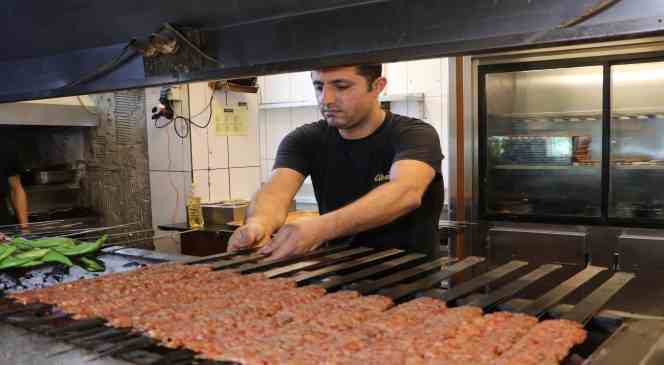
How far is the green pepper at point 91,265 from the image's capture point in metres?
2.59

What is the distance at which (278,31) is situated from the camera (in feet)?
5.85

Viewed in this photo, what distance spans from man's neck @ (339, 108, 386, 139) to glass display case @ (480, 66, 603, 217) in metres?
2.44

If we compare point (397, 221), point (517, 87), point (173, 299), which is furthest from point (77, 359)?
point (517, 87)

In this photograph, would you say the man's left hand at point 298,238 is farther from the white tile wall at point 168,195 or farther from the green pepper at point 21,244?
the white tile wall at point 168,195

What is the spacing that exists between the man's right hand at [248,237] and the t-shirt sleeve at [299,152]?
446 millimetres

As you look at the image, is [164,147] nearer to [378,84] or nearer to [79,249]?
[79,249]

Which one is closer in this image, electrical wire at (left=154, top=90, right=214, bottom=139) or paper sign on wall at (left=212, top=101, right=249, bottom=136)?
electrical wire at (left=154, top=90, right=214, bottom=139)

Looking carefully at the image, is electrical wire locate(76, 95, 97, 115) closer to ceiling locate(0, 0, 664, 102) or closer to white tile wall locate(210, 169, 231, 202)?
white tile wall locate(210, 169, 231, 202)

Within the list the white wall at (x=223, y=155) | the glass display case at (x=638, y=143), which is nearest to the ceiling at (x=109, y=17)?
the white wall at (x=223, y=155)

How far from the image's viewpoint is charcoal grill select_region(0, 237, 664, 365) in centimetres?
143

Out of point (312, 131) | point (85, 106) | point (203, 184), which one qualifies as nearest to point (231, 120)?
point (203, 184)

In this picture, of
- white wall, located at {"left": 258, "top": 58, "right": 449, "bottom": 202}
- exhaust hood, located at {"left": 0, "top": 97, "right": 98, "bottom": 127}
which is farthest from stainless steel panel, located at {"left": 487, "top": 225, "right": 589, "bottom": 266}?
exhaust hood, located at {"left": 0, "top": 97, "right": 98, "bottom": 127}

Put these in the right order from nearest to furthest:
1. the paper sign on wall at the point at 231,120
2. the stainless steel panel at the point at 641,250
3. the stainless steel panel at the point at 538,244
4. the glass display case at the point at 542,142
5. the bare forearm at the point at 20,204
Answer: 1. the stainless steel panel at the point at 641,250
2. the stainless steel panel at the point at 538,244
3. the glass display case at the point at 542,142
4. the bare forearm at the point at 20,204
5. the paper sign on wall at the point at 231,120

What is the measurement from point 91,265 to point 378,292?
4.61 ft
